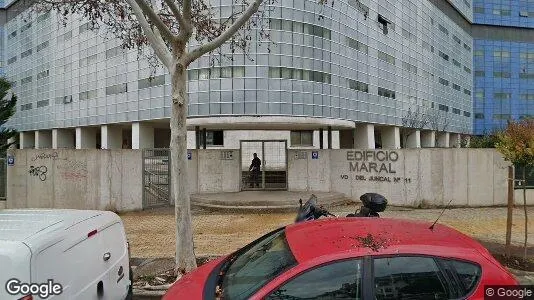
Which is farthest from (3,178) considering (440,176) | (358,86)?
(358,86)

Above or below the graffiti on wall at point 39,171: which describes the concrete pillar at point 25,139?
above

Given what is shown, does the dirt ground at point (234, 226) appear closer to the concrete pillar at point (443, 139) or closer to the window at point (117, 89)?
the window at point (117, 89)

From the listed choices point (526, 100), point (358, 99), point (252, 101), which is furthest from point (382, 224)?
point (526, 100)

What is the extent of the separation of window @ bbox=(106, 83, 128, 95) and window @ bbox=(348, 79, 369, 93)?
830 inches

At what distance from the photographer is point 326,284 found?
250 cm

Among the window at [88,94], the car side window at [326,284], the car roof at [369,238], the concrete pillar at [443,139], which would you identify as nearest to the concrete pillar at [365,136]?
the concrete pillar at [443,139]

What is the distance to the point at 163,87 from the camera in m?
30.8

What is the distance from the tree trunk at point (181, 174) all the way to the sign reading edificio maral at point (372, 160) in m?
8.48

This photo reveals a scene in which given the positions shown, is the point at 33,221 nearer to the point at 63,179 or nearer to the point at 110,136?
the point at 63,179

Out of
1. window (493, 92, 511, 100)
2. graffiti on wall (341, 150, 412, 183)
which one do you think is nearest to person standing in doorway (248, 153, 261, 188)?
graffiti on wall (341, 150, 412, 183)

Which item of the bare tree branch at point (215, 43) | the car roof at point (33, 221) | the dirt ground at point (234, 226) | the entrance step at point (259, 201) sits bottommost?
the dirt ground at point (234, 226)

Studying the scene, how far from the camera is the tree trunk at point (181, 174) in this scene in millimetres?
5449

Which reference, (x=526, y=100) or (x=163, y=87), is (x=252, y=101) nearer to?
(x=163, y=87)

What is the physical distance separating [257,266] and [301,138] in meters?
31.1
